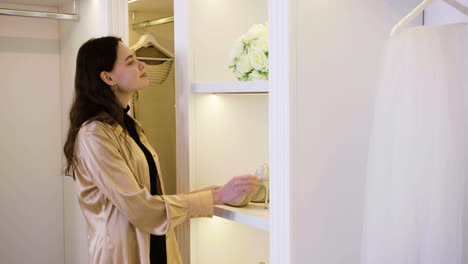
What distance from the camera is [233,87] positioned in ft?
5.75

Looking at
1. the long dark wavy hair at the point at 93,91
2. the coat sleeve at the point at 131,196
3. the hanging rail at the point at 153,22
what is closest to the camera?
the coat sleeve at the point at 131,196

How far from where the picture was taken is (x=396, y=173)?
138cm

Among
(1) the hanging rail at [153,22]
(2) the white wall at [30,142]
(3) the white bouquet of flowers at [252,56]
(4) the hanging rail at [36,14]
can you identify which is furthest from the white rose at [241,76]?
(2) the white wall at [30,142]

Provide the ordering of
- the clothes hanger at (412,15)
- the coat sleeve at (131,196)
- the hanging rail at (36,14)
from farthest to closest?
the hanging rail at (36,14)
the coat sleeve at (131,196)
the clothes hanger at (412,15)

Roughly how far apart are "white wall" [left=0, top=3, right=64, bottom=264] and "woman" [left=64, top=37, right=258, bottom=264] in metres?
A: 1.03

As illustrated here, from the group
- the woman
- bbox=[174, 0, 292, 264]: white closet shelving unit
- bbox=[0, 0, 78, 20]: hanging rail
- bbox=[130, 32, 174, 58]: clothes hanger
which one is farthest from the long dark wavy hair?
bbox=[130, 32, 174, 58]: clothes hanger

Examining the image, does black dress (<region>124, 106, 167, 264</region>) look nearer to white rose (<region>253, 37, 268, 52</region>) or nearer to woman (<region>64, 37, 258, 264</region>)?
woman (<region>64, 37, 258, 264</region>)

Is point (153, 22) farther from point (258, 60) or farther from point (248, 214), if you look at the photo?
point (248, 214)

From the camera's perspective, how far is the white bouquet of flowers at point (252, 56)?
1.70m

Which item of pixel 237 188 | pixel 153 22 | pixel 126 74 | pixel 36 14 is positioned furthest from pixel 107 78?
pixel 153 22

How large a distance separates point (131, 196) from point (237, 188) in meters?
0.34

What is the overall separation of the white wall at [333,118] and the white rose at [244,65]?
276 millimetres

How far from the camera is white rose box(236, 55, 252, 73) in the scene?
1.73 metres

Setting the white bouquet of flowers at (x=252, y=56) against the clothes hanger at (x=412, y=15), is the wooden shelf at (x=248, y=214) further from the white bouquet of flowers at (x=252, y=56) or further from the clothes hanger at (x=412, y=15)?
the clothes hanger at (x=412, y=15)
